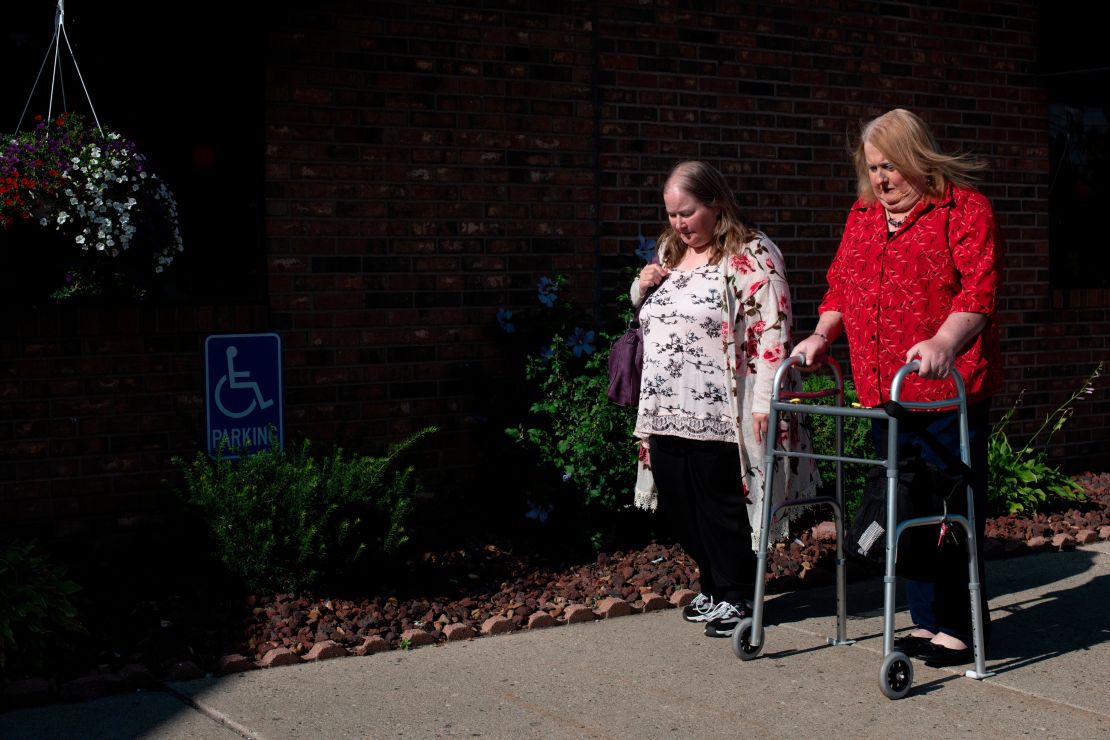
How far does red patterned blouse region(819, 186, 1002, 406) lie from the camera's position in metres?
4.46

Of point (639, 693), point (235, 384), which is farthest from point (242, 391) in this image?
point (639, 693)

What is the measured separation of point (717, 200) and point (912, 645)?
174 centimetres

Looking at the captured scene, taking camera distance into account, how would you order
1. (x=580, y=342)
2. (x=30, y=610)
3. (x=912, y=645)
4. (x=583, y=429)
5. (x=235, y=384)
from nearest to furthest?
(x=30, y=610) < (x=912, y=645) < (x=235, y=384) < (x=583, y=429) < (x=580, y=342)

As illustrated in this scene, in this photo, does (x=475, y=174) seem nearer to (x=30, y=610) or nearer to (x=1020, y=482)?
(x=30, y=610)

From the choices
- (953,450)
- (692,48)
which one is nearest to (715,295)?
(953,450)

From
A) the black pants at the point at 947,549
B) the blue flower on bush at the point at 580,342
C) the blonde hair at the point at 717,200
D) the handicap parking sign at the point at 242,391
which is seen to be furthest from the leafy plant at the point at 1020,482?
the handicap parking sign at the point at 242,391

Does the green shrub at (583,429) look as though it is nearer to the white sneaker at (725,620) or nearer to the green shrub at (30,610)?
the white sneaker at (725,620)

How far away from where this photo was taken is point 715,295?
503 cm

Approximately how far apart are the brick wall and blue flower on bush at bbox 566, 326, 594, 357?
36 centimetres

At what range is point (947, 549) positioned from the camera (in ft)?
14.9

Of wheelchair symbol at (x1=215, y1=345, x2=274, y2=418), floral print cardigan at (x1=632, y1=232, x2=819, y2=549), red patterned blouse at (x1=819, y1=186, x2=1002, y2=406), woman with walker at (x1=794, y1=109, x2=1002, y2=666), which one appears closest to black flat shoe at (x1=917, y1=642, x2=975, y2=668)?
woman with walker at (x1=794, y1=109, x2=1002, y2=666)

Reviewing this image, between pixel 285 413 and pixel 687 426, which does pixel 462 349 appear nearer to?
pixel 285 413

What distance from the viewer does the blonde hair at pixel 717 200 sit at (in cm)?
502

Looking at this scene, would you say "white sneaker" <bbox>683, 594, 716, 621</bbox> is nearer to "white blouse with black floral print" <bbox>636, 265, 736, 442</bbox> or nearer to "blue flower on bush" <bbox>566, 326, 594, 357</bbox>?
"white blouse with black floral print" <bbox>636, 265, 736, 442</bbox>
